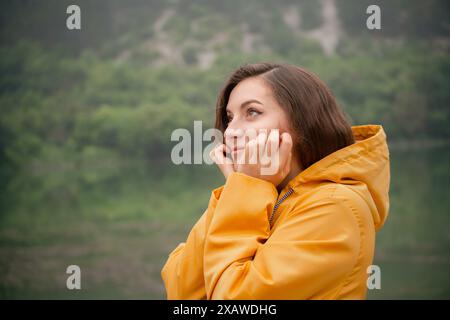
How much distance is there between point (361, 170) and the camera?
51.3 inches

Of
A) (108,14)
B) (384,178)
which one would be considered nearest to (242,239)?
(384,178)

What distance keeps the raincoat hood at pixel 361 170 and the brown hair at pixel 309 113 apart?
0.24ft

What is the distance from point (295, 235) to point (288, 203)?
143 millimetres

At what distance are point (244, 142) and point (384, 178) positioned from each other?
14.3 inches

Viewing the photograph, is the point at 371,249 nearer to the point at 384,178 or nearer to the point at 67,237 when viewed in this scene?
the point at 384,178

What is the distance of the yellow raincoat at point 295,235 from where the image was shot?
1166 millimetres

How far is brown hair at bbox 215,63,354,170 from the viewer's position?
138 centimetres

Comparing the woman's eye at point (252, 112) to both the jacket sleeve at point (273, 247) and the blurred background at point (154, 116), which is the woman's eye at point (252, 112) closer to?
the jacket sleeve at point (273, 247)

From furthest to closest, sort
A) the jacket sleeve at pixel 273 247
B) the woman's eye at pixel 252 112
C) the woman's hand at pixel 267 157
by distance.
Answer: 1. the woman's eye at pixel 252 112
2. the woman's hand at pixel 267 157
3. the jacket sleeve at pixel 273 247

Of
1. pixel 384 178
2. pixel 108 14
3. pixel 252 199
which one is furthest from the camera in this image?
pixel 108 14

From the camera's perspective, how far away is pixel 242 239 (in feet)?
4.01

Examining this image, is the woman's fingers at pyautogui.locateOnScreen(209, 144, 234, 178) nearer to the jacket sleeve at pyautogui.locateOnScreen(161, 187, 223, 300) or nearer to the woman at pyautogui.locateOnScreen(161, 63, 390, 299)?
the woman at pyautogui.locateOnScreen(161, 63, 390, 299)

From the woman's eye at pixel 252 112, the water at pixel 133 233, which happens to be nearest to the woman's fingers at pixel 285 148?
the woman's eye at pixel 252 112

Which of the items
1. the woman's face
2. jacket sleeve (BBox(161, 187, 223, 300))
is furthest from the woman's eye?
jacket sleeve (BBox(161, 187, 223, 300))
